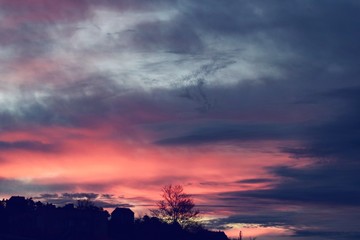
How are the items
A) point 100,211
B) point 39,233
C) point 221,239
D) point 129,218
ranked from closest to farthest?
point 39,233 < point 100,211 < point 129,218 < point 221,239

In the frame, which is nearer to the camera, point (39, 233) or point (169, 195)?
point (39, 233)

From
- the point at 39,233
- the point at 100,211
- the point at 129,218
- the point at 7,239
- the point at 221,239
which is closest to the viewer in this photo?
the point at 7,239

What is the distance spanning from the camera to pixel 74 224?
109m

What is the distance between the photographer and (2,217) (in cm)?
10488

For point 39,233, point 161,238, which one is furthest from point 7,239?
point 161,238

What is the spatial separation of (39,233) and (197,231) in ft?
→ 113

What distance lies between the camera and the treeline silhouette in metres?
104

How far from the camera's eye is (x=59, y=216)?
109062 millimetres

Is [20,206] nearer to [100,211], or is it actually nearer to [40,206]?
[40,206]

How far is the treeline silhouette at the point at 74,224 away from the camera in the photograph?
4107 inches

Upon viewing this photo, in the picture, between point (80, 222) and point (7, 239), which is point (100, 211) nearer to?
point (80, 222)

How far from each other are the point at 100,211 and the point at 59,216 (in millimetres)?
7275

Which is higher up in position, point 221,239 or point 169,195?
point 169,195

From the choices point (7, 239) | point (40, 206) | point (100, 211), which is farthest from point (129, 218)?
point (7, 239)
